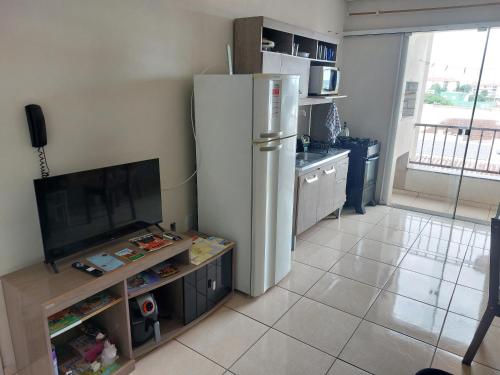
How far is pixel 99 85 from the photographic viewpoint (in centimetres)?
208

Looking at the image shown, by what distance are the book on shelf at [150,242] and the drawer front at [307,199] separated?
1.53 metres

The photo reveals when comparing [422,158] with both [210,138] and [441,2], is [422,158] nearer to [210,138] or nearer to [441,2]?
[441,2]

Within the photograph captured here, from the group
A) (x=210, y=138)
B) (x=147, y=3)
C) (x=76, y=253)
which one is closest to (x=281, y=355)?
(x=76, y=253)

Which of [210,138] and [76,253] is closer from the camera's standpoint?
[76,253]

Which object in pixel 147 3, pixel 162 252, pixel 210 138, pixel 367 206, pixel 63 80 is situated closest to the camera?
pixel 63 80

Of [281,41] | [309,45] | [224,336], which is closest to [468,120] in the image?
[309,45]

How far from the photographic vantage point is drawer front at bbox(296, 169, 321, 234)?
3393 millimetres

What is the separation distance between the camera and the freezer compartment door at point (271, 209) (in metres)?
2.45

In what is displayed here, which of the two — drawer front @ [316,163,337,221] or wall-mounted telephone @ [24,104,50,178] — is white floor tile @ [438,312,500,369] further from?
wall-mounted telephone @ [24,104,50,178]

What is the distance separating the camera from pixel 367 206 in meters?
4.89

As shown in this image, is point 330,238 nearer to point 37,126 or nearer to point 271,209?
point 271,209

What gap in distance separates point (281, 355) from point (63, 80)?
78.7 inches

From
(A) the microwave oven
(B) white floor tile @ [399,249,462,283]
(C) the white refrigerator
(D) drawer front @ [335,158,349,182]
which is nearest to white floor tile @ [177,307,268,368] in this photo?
(C) the white refrigerator

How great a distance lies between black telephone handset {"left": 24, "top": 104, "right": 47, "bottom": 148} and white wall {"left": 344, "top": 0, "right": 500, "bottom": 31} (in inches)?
161
